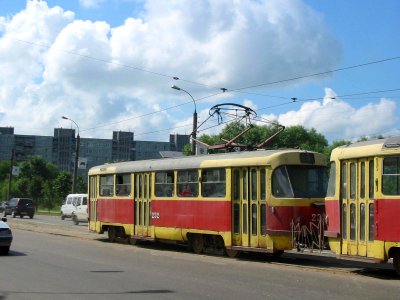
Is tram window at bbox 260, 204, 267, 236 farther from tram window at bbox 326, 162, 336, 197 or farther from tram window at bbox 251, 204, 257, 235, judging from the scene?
tram window at bbox 326, 162, 336, 197

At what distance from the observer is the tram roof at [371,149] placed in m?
11.8

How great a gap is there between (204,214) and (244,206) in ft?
Answer: 5.61

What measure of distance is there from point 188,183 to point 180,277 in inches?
241

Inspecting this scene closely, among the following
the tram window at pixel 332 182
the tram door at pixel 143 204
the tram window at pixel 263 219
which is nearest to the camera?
the tram window at pixel 332 182

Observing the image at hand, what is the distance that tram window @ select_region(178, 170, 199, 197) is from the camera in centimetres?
1741

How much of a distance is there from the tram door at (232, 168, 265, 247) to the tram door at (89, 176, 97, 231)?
9.24 meters

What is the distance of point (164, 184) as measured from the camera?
18.9 m

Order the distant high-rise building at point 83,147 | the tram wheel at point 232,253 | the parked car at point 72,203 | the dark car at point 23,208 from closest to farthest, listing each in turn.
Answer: the tram wheel at point 232,253, the parked car at point 72,203, the dark car at point 23,208, the distant high-rise building at point 83,147

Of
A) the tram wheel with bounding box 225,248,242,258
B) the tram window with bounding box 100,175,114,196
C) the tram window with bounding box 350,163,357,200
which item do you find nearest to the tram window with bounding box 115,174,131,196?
the tram window with bounding box 100,175,114,196

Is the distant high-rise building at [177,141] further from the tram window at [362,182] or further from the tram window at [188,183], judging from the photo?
the tram window at [362,182]

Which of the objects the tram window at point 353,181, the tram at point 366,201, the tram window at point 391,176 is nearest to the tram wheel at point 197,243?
the tram at point 366,201

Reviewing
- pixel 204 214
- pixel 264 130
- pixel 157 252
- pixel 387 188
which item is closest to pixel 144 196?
pixel 157 252

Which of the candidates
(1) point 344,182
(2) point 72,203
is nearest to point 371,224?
(1) point 344,182

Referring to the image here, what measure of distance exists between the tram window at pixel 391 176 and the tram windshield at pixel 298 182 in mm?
3321
